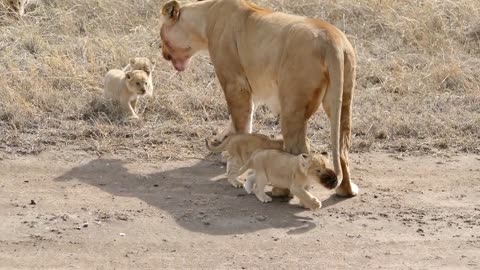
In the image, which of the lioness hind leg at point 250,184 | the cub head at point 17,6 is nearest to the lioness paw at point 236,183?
the lioness hind leg at point 250,184

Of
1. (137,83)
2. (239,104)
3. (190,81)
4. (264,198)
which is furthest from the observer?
(190,81)

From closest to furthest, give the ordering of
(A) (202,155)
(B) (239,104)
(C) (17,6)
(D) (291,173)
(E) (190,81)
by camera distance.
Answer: (D) (291,173), (B) (239,104), (A) (202,155), (E) (190,81), (C) (17,6)

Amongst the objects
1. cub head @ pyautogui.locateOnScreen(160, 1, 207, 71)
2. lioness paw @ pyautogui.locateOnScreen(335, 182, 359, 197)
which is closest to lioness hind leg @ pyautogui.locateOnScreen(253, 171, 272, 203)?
lioness paw @ pyautogui.locateOnScreen(335, 182, 359, 197)

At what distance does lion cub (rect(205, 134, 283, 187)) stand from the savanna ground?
15 centimetres

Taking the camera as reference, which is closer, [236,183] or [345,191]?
[345,191]

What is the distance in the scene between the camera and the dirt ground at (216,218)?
6789mm

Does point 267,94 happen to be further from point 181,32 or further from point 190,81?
point 190,81

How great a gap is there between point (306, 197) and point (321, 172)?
0.25 metres

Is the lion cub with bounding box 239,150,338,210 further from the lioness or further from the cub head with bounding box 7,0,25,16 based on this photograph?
the cub head with bounding box 7,0,25,16

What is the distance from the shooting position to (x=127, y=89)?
31.8 ft

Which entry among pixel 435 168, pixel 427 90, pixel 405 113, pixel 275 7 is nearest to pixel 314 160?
pixel 435 168

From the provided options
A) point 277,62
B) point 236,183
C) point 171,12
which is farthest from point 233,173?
point 171,12

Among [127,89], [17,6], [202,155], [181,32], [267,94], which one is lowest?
[202,155]

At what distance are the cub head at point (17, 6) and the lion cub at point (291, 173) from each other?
495 centimetres
